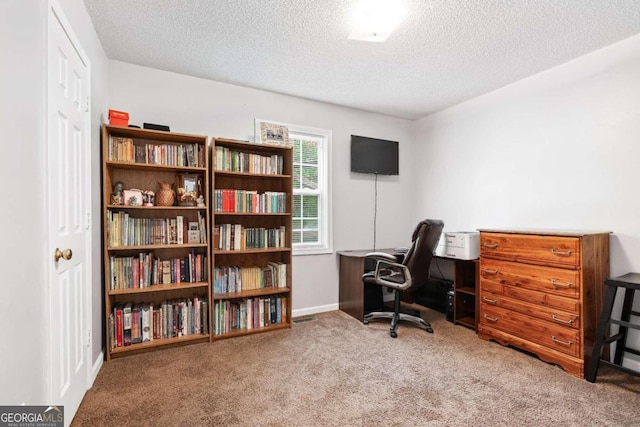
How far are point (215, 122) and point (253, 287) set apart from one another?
1.70 m

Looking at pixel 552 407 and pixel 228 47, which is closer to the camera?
pixel 552 407

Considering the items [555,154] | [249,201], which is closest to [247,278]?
[249,201]

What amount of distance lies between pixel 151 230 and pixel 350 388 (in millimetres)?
2011

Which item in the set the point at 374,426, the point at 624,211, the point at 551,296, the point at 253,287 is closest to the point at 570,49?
the point at 624,211

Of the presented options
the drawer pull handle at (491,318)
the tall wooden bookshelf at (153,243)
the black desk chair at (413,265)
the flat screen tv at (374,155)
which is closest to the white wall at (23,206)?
the tall wooden bookshelf at (153,243)

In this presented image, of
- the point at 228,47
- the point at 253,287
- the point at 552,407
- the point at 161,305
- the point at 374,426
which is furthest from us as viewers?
the point at 253,287

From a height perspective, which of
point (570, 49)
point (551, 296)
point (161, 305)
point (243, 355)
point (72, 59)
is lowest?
point (243, 355)

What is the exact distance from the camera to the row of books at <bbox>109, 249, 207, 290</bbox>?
2.42 meters

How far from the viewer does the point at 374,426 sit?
1.62 m

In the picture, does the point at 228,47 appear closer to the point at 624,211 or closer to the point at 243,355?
the point at 243,355

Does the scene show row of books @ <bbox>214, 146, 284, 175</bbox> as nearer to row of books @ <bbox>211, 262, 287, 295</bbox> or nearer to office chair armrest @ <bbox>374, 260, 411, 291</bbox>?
row of books @ <bbox>211, 262, 287, 295</bbox>

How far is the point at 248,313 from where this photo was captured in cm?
291

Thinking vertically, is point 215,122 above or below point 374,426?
above

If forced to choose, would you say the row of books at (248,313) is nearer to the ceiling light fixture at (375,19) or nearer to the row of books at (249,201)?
the row of books at (249,201)
